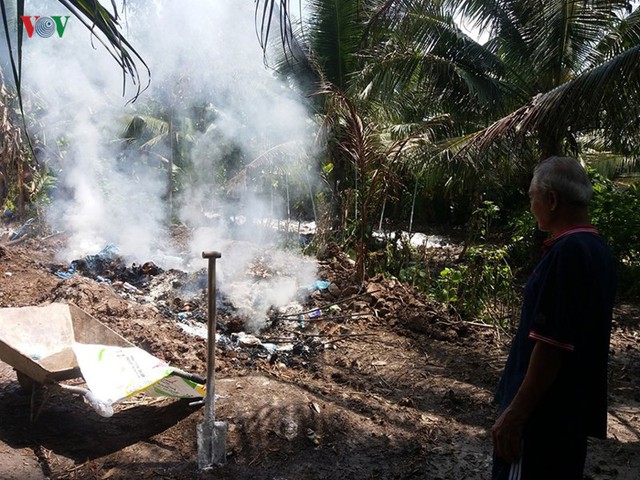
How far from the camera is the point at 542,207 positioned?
2.04m

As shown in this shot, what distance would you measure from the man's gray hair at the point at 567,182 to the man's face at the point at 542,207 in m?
0.03

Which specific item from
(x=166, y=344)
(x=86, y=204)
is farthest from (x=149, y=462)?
(x=86, y=204)

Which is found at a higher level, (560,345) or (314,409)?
(560,345)

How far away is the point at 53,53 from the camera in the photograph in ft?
34.2

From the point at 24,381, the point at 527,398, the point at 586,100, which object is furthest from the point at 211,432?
the point at 586,100

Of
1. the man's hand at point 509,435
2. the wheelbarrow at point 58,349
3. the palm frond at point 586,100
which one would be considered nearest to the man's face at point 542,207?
the man's hand at point 509,435

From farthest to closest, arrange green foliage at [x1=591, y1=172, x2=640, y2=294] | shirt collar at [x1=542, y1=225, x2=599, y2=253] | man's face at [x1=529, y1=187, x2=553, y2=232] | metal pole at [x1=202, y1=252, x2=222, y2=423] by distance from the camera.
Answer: green foliage at [x1=591, y1=172, x2=640, y2=294], metal pole at [x1=202, y1=252, x2=222, y2=423], man's face at [x1=529, y1=187, x2=553, y2=232], shirt collar at [x1=542, y1=225, x2=599, y2=253]

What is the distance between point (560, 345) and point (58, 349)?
13.3 feet

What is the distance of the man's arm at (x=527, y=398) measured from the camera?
1824 millimetres

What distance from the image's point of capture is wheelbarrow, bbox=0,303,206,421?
3629 millimetres

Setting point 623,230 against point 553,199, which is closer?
point 553,199

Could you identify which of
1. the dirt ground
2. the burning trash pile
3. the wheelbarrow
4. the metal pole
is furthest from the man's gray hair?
the burning trash pile

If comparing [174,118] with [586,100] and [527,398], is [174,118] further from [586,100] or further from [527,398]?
[527,398]

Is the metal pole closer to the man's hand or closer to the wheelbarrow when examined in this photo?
the wheelbarrow
